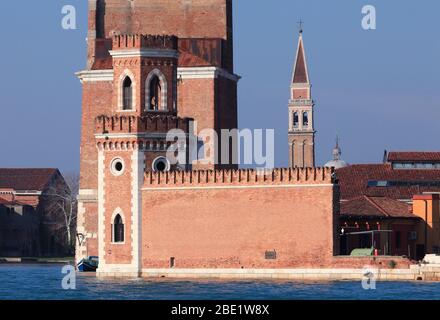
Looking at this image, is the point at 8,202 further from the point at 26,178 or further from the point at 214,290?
the point at 214,290

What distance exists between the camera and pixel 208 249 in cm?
6762

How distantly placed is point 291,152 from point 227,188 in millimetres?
103908

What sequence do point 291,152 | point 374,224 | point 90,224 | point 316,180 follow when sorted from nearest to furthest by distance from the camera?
point 316,180, point 374,224, point 90,224, point 291,152

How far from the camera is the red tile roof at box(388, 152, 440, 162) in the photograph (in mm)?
102688

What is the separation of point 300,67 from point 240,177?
324 ft

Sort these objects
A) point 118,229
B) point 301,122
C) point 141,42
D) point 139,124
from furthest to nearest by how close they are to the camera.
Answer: point 301,122, point 141,42, point 139,124, point 118,229

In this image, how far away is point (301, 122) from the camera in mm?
172625

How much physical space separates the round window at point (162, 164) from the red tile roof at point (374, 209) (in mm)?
10779

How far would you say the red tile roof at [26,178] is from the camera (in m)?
134

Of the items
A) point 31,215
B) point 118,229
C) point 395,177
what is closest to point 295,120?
point 31,215

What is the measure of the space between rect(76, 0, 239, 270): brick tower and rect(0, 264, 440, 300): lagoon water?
4339 millimetres

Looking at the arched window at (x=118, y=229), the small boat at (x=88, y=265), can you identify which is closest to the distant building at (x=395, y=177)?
the small boat at (x=88, y=265)
